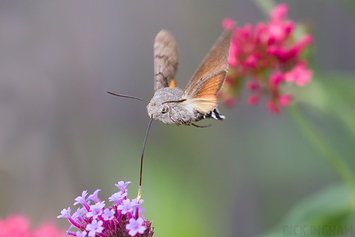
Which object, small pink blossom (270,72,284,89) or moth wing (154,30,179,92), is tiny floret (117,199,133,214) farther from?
small pink blossom (270,72,284,89)

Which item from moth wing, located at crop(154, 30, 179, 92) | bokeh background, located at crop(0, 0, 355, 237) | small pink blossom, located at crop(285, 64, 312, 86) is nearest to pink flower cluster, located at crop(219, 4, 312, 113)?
small pink blossom, located at crop(285, 64, 312, 86)

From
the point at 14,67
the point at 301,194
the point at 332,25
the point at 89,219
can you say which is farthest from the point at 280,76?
the point at 14,67

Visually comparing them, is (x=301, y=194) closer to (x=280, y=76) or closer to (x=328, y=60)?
(x=328, y=60)

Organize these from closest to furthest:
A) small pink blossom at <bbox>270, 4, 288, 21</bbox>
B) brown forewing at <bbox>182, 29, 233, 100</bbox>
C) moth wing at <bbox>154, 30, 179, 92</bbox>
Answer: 1. brown forewing at <bbox>182, 29, 233, 100</bbox>
2. moth wing at <bbox>154, 30, 179, 92</bbox>
3. small pink blossom at <bbox>270, 4, 288, 21</bbox>

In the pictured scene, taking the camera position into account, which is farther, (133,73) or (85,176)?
(133,73)

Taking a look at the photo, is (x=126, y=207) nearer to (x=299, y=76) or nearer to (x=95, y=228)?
(x=95, y=228)

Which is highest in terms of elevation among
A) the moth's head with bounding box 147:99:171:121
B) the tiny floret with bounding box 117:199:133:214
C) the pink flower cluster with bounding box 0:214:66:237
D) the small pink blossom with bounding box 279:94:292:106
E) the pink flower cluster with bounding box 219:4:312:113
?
the pink flower cluster with bounding box 219:4:312:113
